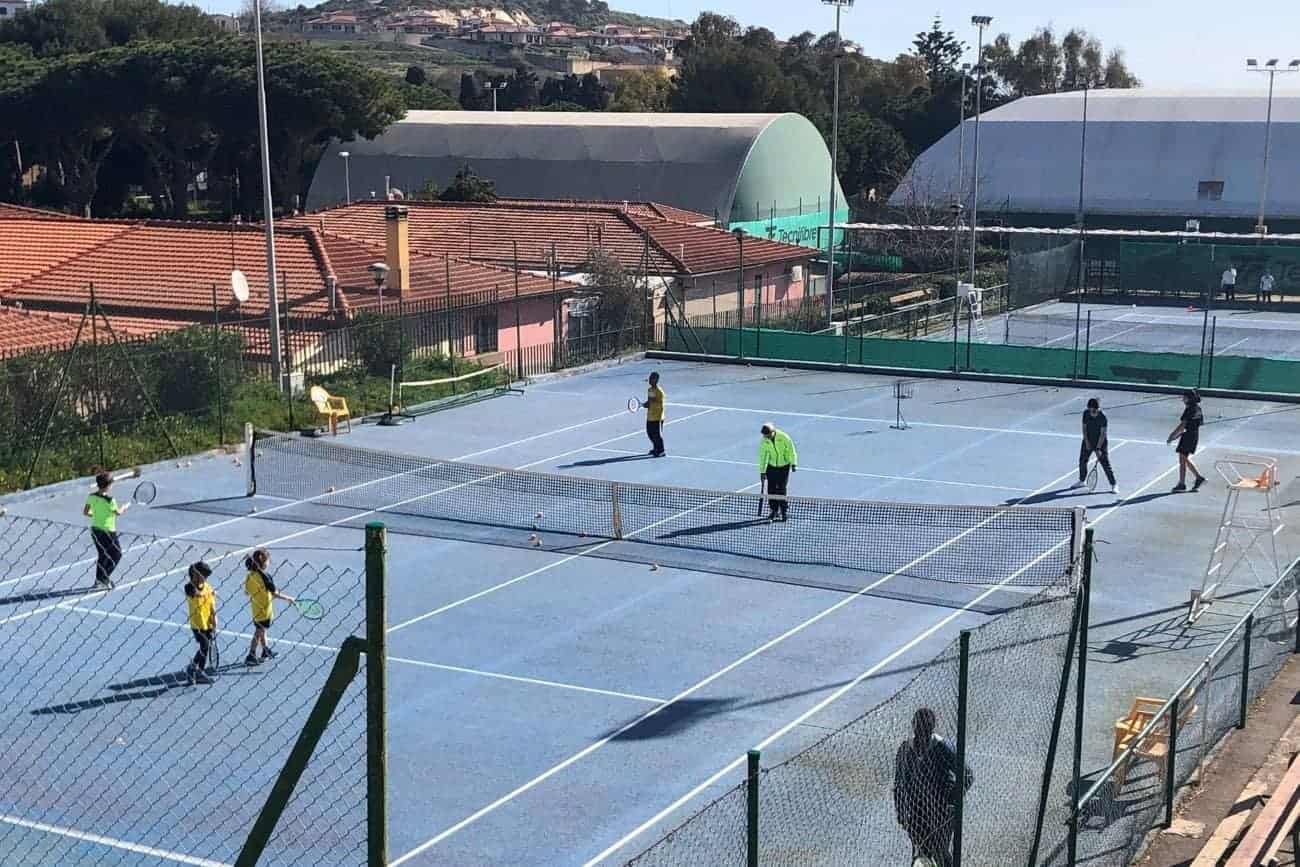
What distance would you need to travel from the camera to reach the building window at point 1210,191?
7181 centimetres

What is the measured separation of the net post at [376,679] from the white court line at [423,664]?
1002 cm

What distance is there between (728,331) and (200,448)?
1595 cm

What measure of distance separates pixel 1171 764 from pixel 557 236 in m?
40.8

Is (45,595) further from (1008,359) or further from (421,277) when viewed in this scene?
(1008,359)

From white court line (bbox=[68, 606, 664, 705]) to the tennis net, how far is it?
4.52m

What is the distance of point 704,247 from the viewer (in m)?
49.8

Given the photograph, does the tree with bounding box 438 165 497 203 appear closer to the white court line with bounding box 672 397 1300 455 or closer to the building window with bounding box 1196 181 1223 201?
the white court line with bounding box 672 397 1300 455

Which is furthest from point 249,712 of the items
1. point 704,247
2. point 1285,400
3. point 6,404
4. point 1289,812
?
point 704,247

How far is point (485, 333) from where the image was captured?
3709 cm

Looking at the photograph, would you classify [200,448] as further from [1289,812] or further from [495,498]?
[1289,812]

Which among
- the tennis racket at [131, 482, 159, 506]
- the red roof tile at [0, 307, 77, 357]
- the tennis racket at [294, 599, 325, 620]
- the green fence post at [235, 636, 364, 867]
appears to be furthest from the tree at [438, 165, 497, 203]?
the green fence post at [235, 636, 364, 867]

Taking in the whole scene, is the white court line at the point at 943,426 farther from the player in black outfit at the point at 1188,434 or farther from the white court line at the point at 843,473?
the white court line at the point at 843,473

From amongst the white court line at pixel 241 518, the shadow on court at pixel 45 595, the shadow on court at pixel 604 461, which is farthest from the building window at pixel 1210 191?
the shadow on court at pixel 45 595

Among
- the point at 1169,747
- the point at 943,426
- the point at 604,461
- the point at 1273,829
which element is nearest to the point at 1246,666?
the point at 1169,747
